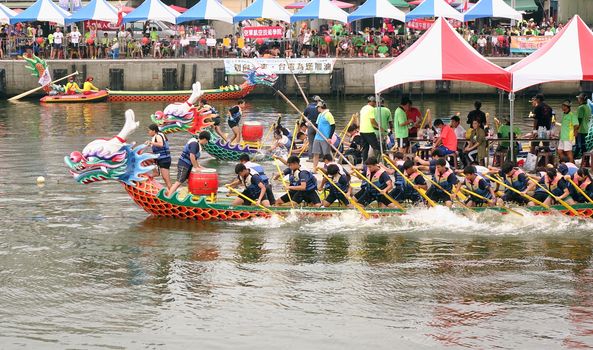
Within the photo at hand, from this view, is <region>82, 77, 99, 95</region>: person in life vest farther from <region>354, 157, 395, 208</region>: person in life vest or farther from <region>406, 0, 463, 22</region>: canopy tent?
<region>354, 157, 395, 208</region>: person in life vest

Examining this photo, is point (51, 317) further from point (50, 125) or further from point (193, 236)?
point (50, 125)

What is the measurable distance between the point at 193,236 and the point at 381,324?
19.5 feet

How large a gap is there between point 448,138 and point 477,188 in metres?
3.48

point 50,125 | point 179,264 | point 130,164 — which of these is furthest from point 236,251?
point 50,125

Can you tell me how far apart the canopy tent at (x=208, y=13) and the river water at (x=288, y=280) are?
24096 millimetres

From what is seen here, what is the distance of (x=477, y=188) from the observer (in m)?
22.0

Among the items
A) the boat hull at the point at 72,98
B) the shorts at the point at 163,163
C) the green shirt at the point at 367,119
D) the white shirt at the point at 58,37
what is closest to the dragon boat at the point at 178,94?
the boat hull at the point at 72,98

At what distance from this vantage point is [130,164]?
2194cm

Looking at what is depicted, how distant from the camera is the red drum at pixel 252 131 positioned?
30984 mm

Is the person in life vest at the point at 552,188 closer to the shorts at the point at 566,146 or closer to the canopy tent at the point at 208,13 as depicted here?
the shorts at the point at 566,146

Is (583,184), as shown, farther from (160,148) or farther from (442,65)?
(160,148)

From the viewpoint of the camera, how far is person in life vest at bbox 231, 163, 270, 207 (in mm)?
22047

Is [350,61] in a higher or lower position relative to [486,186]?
higher

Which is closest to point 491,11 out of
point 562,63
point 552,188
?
point 562,63
